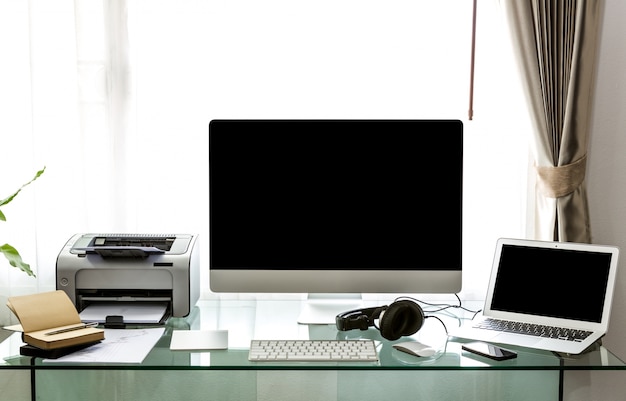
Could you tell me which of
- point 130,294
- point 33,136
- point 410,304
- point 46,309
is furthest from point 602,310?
point 33,136

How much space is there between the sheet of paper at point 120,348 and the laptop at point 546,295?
80cm

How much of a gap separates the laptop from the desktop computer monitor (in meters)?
0.15

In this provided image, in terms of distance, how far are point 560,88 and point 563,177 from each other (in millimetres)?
287

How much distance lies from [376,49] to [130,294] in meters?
1.13

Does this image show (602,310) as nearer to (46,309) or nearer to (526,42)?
(526,42)

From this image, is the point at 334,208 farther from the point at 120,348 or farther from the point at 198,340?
the point at 120,348

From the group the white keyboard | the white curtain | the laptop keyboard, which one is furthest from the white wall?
the white keyboard

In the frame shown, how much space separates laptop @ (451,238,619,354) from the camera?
1.77m

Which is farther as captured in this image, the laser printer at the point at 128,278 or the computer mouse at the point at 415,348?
the laser printer at the point at 128,278

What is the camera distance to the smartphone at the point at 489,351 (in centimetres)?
161

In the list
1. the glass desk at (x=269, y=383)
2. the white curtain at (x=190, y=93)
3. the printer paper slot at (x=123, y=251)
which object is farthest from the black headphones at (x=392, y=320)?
the white curtain at (x=190, y=93)

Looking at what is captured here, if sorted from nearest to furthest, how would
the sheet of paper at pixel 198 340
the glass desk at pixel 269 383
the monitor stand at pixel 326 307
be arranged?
the sheet of paper at pixel 198 340 → the monitor stand at pixel 326 307 → the glass desk at pixel 269 383

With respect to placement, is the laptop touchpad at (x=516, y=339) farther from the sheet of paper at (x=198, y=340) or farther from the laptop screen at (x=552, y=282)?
the sheet of paper at (x=198, y=340)

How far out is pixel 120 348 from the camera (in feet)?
5.36
